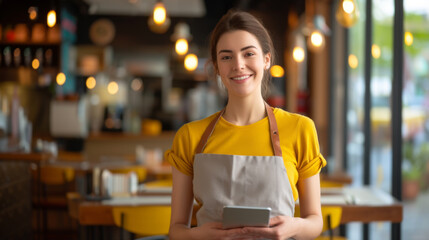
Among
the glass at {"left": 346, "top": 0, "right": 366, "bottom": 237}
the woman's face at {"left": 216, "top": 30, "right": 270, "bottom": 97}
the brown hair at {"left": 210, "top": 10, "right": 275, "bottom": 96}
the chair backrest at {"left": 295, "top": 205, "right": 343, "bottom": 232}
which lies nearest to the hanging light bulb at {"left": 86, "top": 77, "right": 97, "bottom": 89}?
the glass at {"left": 346, "top": 0, "right": 366, "bottom": 237}

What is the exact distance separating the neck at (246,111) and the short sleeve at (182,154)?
174mm

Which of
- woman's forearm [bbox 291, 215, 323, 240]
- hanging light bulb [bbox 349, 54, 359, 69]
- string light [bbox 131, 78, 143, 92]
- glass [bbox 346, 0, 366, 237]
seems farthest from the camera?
string light [bbox 131, 78, 143, 92]

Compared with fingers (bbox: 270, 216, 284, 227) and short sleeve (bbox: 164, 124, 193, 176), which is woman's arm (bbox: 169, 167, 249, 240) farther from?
fingers (bbox: 270, 216, 284, 227)

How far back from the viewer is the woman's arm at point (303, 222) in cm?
155

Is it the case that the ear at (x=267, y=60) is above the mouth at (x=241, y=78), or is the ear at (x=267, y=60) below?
above

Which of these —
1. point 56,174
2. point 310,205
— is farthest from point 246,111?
point 56,174

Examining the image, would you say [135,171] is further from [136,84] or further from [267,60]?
[136,84]

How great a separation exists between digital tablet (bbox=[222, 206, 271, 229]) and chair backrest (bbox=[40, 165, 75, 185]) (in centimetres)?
408

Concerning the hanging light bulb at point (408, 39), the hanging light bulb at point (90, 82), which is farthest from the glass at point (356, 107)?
the hanging light bulb at point (90, 82)

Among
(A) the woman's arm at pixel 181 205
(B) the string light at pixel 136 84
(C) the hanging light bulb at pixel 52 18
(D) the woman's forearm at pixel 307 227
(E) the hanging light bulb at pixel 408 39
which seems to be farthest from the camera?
(B) the string light at pixel 136 84

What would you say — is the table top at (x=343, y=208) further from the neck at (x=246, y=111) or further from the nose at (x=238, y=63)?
the nose at (x=238, y=63)

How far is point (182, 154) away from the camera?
5.84 ft

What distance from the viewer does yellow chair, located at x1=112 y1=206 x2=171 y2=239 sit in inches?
115

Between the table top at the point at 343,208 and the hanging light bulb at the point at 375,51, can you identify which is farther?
the hanging light bulb at the point at 375,51
